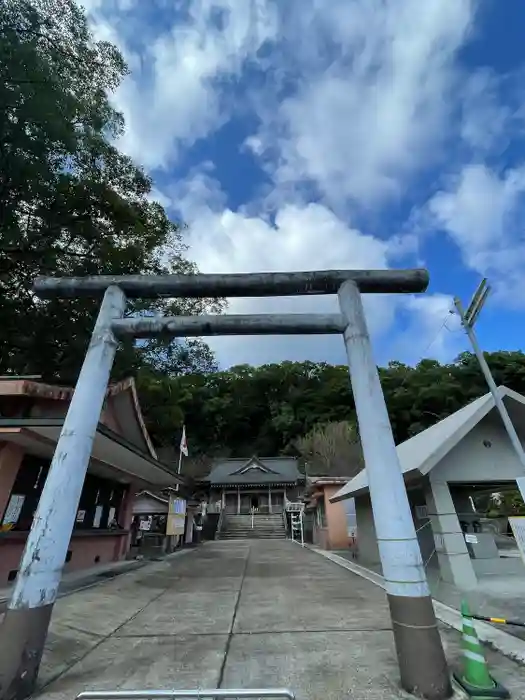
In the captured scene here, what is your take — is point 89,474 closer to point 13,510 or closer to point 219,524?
point 13,510

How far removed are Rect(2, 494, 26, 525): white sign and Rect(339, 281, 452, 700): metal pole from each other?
768 cm

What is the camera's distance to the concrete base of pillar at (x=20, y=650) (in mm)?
2777

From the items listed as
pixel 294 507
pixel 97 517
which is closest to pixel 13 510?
pixel 97 517

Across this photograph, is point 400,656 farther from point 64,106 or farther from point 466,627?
point 64,106

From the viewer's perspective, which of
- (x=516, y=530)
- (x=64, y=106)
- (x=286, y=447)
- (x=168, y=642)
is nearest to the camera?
(x=168, y=642)

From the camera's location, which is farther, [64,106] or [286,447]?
[286,447]

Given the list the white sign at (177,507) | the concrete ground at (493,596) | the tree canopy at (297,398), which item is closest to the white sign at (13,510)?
the white sign at (177,507)

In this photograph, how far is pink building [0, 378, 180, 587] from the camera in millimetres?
6715

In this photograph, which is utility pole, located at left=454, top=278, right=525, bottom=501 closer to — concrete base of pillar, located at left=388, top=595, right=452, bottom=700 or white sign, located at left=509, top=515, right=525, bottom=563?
white sign, located at left=509, top=515, right=525, bottom=563

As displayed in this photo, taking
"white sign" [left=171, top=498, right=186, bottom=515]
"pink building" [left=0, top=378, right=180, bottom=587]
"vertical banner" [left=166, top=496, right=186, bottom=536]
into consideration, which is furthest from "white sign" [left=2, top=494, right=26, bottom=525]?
"white sign" [left=171, top=498, right=186, bottom=515]

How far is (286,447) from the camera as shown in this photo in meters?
48.8

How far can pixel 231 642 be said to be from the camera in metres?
4.19

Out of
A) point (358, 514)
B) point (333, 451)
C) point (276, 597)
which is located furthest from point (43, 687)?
point (333, 451)

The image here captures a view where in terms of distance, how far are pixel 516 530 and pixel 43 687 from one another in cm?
511
